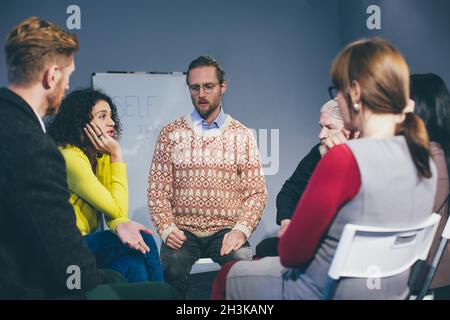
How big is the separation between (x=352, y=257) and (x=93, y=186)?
1122mm

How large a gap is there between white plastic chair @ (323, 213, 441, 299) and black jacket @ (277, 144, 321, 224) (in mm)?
1207

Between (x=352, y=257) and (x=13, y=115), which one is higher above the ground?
(x=13, y=115)

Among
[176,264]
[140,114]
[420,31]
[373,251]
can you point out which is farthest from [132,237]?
[420,31]

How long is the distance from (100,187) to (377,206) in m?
1.18

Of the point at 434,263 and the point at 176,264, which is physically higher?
the point at 434,263

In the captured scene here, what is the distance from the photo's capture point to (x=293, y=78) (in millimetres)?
4867

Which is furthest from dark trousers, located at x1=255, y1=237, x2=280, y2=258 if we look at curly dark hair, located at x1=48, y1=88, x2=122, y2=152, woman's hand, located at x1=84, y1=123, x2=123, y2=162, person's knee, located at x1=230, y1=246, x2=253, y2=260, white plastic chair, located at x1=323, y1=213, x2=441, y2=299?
white plastic chair, located at x1=323, y1=213, x2=441, y2=299

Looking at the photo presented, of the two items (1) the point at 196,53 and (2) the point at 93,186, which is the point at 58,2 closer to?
(1) the point at 196,53

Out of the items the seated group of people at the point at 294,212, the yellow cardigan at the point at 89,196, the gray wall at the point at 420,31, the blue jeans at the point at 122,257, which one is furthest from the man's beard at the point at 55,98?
the gray wall at the point at 420,31

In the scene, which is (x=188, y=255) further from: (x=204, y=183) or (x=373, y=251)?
(x=373, y=251)

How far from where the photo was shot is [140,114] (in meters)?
4.46

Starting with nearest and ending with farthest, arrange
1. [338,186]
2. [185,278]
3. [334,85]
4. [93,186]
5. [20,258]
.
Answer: [338,186]
[20,258]
[334,85]
[93,186]
[185,278]

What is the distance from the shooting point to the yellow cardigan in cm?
220
